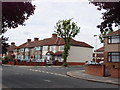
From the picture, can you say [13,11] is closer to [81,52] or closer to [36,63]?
[36,63]

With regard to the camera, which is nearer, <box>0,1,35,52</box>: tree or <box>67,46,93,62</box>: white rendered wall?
<box>0,1,35,52</box>: tree

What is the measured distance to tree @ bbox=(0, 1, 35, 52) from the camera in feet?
38.1

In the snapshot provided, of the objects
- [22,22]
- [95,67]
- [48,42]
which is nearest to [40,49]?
[48,42]

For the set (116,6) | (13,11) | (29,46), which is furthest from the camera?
(29,46)

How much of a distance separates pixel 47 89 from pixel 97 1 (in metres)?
8.24

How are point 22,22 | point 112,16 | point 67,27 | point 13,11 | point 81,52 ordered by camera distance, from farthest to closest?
point 81,52 < point 67,27 < point 112,16 < point 22,22 < point 13,11

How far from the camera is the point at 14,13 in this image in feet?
39.5

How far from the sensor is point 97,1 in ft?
61.9

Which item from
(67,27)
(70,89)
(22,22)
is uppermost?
(67,27)

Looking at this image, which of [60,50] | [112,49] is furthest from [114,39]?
[60,50]

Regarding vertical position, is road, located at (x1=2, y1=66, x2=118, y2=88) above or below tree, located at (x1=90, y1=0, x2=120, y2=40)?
below

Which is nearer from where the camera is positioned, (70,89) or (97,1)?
(70,89)

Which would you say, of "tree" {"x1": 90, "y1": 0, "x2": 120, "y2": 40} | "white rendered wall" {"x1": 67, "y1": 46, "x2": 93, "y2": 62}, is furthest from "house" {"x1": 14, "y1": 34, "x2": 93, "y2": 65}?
"tree" {"x1": 90, "y1": 0, "x2": 120, "y2": 40}

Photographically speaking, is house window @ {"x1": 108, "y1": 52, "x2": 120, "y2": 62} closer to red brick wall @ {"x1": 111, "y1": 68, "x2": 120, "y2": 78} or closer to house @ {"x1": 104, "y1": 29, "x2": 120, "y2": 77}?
house @ {"x1": 104, "y1": 29, "x2": 120, "y2": 77}
